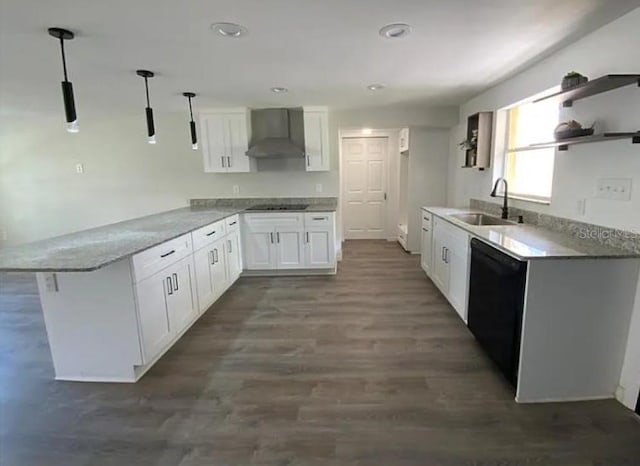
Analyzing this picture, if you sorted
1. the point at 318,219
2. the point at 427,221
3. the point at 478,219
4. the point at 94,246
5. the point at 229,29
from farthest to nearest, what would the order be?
the point at 318,219
the point at 427,221
the point at 478,219
the point at 94,246
the point at 229,29

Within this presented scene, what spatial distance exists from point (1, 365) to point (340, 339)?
2602mm

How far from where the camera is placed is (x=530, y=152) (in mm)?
3225

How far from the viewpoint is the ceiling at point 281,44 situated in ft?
5.81

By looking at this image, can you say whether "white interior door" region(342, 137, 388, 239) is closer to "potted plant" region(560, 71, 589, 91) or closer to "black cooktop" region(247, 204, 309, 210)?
"black cooktop" region(247, 204, 309, 210)

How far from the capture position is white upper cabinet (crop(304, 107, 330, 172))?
4590 millimetres

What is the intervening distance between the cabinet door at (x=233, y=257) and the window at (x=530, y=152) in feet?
10.3

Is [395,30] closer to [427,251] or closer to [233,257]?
[427,251]

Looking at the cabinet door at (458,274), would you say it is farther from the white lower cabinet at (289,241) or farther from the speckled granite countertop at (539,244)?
the white lower cabinet at (289,241)

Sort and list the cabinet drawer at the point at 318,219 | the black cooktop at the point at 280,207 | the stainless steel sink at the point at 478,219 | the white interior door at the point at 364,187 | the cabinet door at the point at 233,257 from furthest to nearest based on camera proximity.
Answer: the white interior door at the point at 364,187 → the black cooktop at the point at 280,207 → the cabinet drawer at the point at 318,219 → the cabinet door at the point at 233,257 → the stainless steel sink at the point at 478,219

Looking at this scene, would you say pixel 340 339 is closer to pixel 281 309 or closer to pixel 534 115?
pixel 281 309

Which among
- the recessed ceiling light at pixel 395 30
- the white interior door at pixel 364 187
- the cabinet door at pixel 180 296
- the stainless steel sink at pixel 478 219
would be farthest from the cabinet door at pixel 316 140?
the recessed ceiling light at pixel 395 30

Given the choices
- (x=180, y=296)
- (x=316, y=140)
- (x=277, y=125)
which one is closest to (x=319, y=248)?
(x=316, y=140)

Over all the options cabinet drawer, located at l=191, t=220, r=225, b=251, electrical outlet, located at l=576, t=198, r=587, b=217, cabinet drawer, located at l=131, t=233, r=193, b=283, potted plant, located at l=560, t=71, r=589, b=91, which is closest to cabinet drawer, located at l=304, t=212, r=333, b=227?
cabinet drawer, located at l=191, t=220, r=225, b=251

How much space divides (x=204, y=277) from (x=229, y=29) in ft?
7.39
